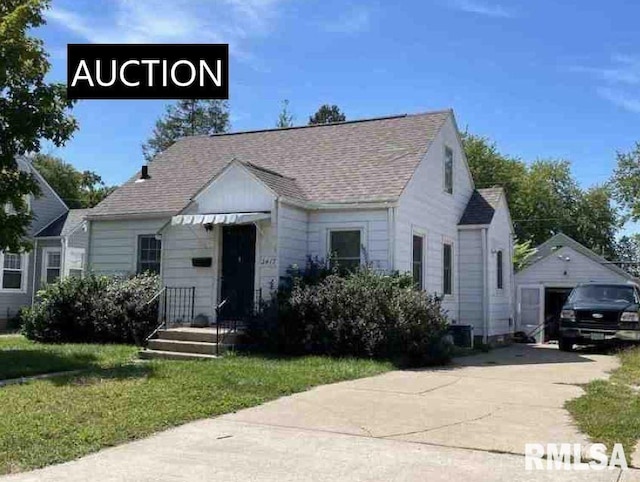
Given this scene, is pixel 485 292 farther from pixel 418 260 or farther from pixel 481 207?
pixel 418 260

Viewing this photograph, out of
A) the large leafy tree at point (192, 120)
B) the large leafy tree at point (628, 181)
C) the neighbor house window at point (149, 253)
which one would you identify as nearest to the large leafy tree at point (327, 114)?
the large leafy tree at point (192, 120)

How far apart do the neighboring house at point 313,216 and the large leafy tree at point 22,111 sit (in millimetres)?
3706

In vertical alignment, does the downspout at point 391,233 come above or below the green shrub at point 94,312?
above

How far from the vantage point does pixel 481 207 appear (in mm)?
19922

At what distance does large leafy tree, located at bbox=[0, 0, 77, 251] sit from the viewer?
1140 centimetres

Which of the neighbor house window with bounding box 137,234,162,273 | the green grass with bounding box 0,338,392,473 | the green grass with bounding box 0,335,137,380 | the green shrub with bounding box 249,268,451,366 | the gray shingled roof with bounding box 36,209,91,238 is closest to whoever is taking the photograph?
the green grass with bounding box 0,338,392,473

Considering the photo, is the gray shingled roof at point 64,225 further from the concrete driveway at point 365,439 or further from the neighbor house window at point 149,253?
the concrete driveway at point 365,439

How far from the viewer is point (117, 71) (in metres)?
11.8

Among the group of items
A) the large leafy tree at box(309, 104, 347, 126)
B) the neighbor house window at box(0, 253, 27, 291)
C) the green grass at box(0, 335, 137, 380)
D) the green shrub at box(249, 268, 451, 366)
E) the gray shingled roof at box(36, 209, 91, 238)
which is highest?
the large leafy tree at box(309, 104, 347, 126)

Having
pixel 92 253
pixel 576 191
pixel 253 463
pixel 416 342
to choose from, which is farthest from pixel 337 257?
pixel 576 191

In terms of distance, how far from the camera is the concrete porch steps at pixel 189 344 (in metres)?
13.4

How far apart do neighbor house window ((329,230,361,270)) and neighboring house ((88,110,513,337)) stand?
0.08 feet

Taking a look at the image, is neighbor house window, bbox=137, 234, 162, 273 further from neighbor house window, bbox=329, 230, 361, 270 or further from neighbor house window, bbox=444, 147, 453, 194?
neighbor house window, bbox=444, 147, 453, 194

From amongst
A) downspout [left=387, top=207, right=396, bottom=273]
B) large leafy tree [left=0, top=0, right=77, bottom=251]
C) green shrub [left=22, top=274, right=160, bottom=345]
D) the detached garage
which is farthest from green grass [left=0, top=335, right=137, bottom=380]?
the detached garage
